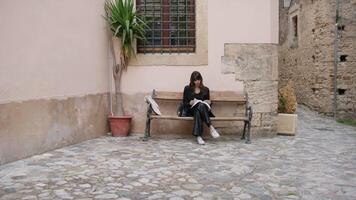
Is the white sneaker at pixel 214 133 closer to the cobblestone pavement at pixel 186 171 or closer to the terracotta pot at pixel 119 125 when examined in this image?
the cobblestone pavement at pixel 186 171

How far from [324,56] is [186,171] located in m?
7.39

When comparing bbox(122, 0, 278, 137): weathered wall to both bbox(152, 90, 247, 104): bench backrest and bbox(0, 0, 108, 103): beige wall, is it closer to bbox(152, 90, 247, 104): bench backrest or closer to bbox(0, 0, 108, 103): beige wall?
bbox(152, 90, 247, 104): bench backrest

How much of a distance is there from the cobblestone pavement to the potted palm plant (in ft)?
1.28

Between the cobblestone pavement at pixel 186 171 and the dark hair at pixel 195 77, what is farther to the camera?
the dark hair at pixel 195 77

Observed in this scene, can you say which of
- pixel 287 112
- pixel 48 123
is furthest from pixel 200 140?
pixel 48 123

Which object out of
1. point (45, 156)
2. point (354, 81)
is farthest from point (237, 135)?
point (354, 81)

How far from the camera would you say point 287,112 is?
7.38 metres

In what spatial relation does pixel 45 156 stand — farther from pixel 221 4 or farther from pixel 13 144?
pixel 221 4

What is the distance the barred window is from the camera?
277 inches

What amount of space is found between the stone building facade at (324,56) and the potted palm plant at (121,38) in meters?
5.66

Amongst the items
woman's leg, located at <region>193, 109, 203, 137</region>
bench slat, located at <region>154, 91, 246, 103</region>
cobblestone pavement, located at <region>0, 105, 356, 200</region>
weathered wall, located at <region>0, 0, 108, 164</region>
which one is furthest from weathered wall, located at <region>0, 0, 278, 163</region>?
woman's leg, located at <region>193, 109, 203, 137</region>

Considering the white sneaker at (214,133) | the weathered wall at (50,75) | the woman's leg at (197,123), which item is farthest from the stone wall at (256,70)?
the weathered wall at (50,75)

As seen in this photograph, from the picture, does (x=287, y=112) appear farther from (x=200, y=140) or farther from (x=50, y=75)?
(x=50, y=75)

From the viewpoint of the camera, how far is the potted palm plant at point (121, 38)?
→ 672cm
